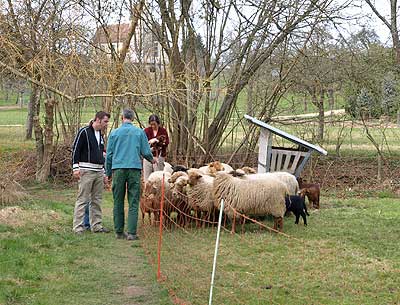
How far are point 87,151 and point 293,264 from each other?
352 centimetres

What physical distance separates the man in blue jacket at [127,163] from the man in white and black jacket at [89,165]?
0.40 m

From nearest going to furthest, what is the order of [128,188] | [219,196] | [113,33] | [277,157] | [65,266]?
[65,266], [128,188], [219,196], [277,157], [113,33]

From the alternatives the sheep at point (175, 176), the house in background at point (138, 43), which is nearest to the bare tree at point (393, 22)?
the house in background at point (138, 43)

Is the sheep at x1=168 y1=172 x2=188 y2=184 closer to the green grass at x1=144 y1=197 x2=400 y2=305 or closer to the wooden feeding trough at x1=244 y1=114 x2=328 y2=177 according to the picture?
the green grass at x1=144 y1=197 x2=400 y2=305

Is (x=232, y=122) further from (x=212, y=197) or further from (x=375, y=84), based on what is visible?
(x=212, y=197)

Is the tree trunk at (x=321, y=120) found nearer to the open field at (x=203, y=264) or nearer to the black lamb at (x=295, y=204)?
the open field at (x=203, y=264)

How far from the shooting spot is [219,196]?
9.48m

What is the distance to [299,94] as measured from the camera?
54.5 feet

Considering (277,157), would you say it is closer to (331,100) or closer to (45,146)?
(331,100)

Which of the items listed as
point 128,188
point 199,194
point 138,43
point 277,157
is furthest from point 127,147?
point 138,43

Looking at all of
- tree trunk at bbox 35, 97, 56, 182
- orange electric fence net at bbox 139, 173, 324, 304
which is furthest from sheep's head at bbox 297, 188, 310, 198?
tree trunk at bbox 35, 97, 56, 182

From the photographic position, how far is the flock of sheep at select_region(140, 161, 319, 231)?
30.6ft

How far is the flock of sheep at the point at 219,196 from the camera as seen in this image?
368 inches

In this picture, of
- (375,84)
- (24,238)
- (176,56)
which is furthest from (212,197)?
(375,84)
